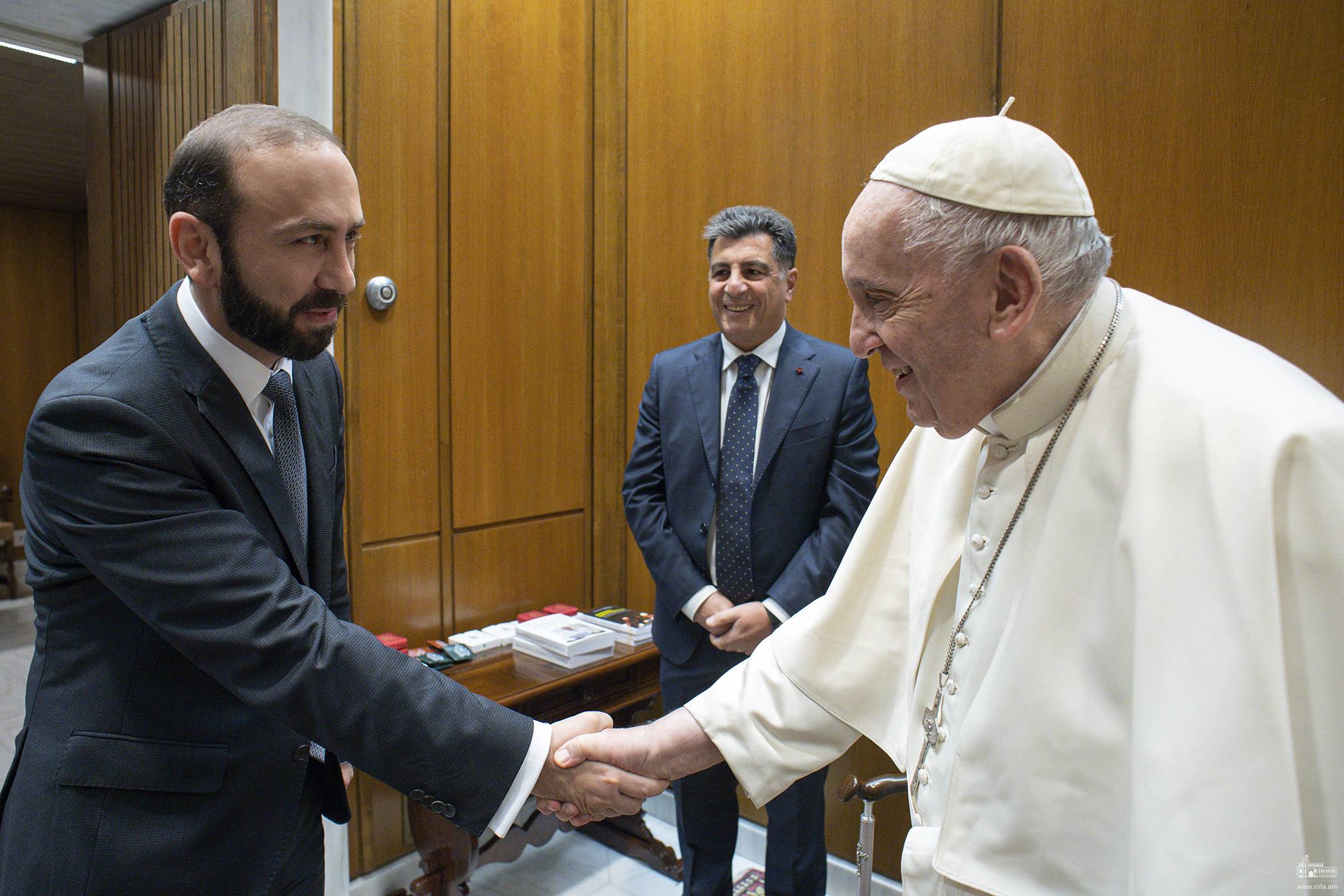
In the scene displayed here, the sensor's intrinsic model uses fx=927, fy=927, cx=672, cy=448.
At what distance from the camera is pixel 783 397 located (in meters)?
2.95

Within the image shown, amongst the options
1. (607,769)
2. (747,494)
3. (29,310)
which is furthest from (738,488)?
(29,310)

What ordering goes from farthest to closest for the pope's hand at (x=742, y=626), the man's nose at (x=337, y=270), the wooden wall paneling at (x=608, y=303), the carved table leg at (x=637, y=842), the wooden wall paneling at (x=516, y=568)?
1. the wooden wall paneling at (x=608, y=303)
2. the wooden wall paneling at (x=516, y=568)
3. the carved table leg at (x=637, y=842)
4. the pope's hand at (x=742, y=626)
5. the man's nose at (x=337, y=270)

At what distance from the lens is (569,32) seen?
4.03 m

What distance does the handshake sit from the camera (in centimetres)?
184

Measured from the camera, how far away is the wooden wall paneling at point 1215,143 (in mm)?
2439

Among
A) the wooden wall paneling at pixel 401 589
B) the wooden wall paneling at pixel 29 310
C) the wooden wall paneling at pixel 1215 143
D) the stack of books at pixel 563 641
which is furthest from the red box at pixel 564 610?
the wooden wall paneling at pixel 29 310

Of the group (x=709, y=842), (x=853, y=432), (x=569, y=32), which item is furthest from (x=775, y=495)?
(x=569, y=32)

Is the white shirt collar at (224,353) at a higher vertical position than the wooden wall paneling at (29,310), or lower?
lower

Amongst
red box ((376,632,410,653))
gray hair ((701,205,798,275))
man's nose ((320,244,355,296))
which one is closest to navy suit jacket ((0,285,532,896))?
man's nose ((320,244,355,296))

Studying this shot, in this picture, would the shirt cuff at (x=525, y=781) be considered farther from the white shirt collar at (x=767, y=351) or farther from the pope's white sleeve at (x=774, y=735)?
the white shirt collar at (x=767, y=351)

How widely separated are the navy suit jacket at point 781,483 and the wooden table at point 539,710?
520mm

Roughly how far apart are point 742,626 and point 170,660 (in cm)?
162

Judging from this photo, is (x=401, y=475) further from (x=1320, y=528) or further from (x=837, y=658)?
(x=1320, y=528)

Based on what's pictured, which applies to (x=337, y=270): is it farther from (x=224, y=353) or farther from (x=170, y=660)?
(x=170, y=660)
